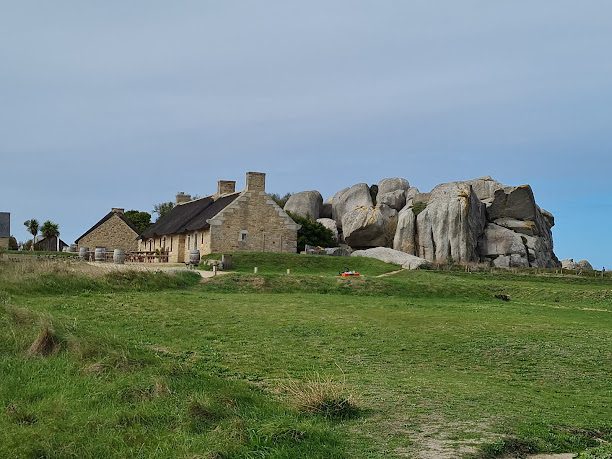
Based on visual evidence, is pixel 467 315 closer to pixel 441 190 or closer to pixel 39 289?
pixel 39 289

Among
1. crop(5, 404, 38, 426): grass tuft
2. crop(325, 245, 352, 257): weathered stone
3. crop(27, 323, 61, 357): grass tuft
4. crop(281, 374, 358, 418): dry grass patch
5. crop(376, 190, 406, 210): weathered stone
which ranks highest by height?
crop(376, 190, 406, 210): weathered stone

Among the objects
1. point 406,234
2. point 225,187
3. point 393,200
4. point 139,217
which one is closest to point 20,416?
point 225,187

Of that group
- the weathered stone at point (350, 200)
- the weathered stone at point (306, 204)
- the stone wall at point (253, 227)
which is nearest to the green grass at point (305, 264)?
the stone wall at point (253, 227)

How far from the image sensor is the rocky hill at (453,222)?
53.8 metres

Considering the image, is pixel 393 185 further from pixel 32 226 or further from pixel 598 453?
pixel 598 453

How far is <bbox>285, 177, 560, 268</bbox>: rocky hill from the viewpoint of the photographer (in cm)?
5378

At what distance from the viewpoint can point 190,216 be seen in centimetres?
5528

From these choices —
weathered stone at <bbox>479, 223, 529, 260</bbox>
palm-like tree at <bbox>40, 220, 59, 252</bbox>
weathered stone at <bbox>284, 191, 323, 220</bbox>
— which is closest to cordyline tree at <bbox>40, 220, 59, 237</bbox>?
palm-like tree at <bbox>40, 220, 59, 252</bbox>

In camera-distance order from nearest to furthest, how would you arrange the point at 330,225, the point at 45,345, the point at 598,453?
1. the point at 598,453
2. the point at 45,345
3. the point at 330,225

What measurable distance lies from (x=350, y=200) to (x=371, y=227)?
18.6ft

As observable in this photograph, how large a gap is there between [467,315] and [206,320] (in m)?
8.11

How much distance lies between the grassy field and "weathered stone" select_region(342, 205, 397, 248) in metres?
34.2

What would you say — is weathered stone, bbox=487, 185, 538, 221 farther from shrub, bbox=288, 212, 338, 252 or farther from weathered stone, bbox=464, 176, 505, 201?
shrub, bbox=288, 212, 338, 252

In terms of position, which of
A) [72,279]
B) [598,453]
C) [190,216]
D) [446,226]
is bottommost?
[598,453]
